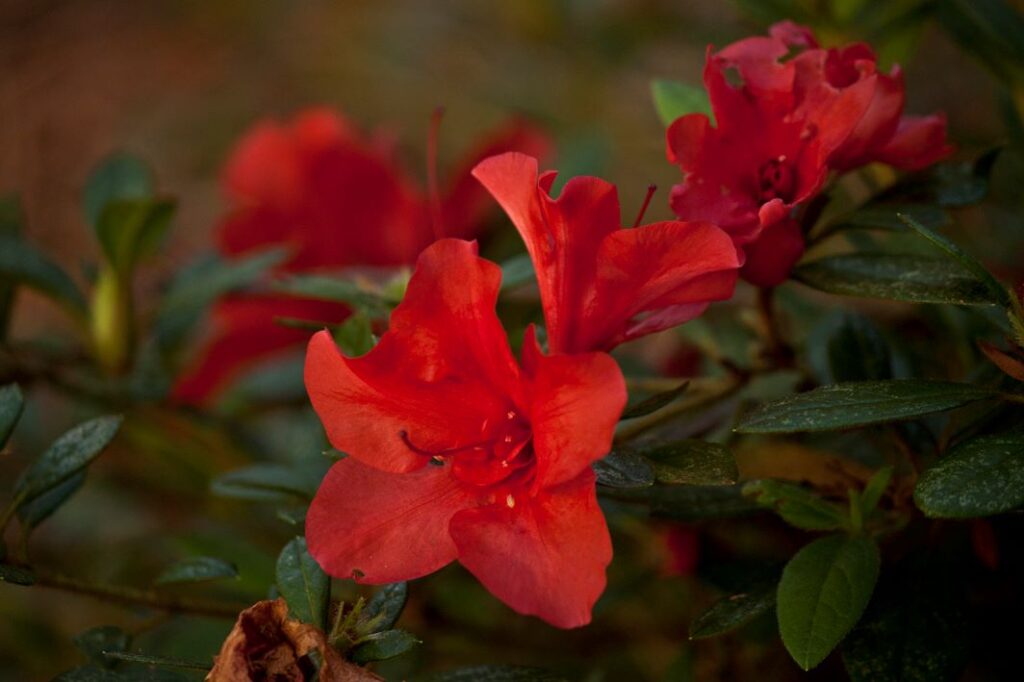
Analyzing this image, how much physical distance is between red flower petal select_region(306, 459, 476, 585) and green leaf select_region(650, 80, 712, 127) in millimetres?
396

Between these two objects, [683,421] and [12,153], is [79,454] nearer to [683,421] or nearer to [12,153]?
[683,421]

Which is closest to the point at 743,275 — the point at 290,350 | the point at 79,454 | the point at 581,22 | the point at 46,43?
the point at 79,454

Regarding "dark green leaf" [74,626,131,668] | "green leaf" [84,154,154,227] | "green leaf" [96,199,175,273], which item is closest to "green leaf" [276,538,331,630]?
"dark green leaf" [74,626,131,668]

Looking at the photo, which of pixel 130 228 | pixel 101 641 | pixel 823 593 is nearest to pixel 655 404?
pixel 823 593

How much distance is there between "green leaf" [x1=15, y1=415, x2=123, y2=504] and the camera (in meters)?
0.79

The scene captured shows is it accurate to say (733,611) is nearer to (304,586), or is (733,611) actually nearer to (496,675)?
(496,675)

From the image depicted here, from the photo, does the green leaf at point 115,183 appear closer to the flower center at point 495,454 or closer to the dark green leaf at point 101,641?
the dark green leaf at point 101,641

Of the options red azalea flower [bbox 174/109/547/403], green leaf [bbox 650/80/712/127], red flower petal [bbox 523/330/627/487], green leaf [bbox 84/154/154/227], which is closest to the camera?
red flower petal [bbox 523/330/627/487]

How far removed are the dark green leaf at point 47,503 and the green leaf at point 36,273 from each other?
1.37ft

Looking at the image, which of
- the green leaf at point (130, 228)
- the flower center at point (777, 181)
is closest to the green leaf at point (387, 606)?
the flower center at point (777, 181)

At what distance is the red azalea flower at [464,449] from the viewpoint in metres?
0.60

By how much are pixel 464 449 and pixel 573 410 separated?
0.11m

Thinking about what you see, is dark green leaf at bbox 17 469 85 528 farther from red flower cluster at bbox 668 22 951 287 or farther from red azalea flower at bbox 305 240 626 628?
red flower cluster at bbox 668 22 951 287

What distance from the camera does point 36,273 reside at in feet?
3.96
